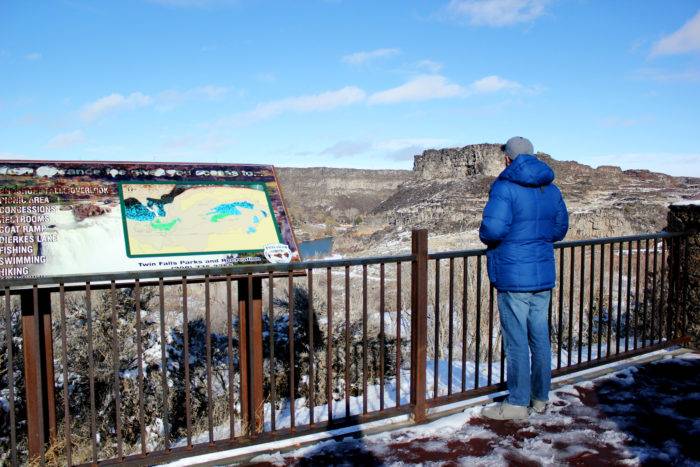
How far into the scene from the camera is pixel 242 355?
13.6ft

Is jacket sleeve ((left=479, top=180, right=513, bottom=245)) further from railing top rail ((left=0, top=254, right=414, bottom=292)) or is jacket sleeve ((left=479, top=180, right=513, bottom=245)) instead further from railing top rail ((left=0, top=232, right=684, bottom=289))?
railing top rail ((left=0, top=254, right=414, bottom=292))

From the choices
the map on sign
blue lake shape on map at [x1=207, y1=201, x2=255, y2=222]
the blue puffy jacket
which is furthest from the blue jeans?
blue lake shape on map at [x1=207, y1=201, x2=255, y2=222]

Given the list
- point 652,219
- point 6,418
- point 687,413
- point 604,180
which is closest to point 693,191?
point 604,180

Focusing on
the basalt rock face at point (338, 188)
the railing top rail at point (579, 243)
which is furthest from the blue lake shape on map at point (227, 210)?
the basalt rock face at point (338, 188)

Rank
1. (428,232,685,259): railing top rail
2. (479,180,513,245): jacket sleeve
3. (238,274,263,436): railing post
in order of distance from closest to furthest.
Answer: (479,180,513,245): jacket sleeve → (428,232,685,259): railing top rail → (238,274,263,436): railing post

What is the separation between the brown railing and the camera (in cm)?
317

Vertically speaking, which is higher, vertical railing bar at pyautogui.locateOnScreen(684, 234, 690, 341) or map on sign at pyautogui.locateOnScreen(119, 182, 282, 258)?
map on sign at pyautogui.locateOnScreen(119, 182, 282, 258)

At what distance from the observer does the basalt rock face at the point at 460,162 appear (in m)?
42.3

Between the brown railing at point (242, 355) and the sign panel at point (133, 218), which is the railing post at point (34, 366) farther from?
the sign panel at point (133, 218)

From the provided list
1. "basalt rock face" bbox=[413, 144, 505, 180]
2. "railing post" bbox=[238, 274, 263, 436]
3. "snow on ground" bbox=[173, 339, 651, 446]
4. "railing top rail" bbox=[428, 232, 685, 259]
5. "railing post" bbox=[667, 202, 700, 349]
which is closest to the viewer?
"railing top rail" bbox=[428, 232, 685, 259]

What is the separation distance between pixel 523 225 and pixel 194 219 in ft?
7.26

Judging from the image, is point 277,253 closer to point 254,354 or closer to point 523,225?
point 254,354

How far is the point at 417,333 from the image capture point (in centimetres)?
365

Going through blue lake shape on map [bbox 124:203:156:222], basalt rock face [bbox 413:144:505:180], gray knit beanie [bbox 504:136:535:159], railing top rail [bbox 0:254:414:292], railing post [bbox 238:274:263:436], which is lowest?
railing post [bbox 238:274:263:436]
